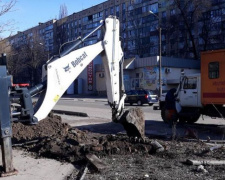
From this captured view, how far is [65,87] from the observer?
724 cm

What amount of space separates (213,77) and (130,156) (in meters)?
6.77

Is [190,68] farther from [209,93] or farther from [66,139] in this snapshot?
[66,139]

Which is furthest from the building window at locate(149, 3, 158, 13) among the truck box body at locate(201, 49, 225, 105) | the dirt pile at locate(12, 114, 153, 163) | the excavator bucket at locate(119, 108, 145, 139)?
the excavator bucket at locate(119, 108, 145, 139)

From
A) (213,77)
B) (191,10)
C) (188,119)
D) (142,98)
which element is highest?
(191,10)

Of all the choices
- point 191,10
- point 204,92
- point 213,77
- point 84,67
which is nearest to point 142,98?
point 204,92

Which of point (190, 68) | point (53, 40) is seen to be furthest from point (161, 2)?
point (53, 40)

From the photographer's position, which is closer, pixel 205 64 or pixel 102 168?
pixel 102 168

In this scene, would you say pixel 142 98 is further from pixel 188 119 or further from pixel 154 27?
pixel 154 27

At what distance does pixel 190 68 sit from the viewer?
49.1 metres

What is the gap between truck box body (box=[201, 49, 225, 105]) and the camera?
12.6 meters

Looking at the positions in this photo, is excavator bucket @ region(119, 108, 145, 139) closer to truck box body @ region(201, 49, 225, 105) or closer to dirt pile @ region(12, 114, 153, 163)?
dirt pile @ region(12, 114, 153, 163)

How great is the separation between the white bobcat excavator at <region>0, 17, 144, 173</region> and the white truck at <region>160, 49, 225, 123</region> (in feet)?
16.9

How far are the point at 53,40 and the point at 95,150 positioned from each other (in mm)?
87483

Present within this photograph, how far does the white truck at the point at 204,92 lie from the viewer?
41.6ft
